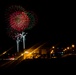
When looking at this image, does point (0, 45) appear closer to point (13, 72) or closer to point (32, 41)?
point (32, 41)

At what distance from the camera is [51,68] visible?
34.8ft

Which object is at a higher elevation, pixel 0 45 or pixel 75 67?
pixel 0 45

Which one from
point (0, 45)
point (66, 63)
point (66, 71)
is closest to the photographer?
point (66, 71)

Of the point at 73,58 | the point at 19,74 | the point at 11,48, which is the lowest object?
the point at 19,74

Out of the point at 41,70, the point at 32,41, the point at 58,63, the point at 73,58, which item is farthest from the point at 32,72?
the point at 32,41

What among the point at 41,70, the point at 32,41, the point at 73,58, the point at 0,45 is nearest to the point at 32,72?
Result: the point at 41,70

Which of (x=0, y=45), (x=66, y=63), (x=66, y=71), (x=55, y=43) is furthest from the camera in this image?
(x=55, y=43)

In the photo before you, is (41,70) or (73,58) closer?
(41,70)

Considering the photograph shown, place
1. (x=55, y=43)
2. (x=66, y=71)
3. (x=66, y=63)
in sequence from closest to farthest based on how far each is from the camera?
(x=66, y=71)
(x=66, y=63)
(x=55, y=43)

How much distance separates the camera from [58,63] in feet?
37.0

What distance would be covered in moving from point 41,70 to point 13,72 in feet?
4.75

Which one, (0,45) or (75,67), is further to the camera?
(0,45)

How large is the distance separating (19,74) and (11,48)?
3829 cm

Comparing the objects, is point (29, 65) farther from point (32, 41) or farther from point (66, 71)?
point (32, 41)
